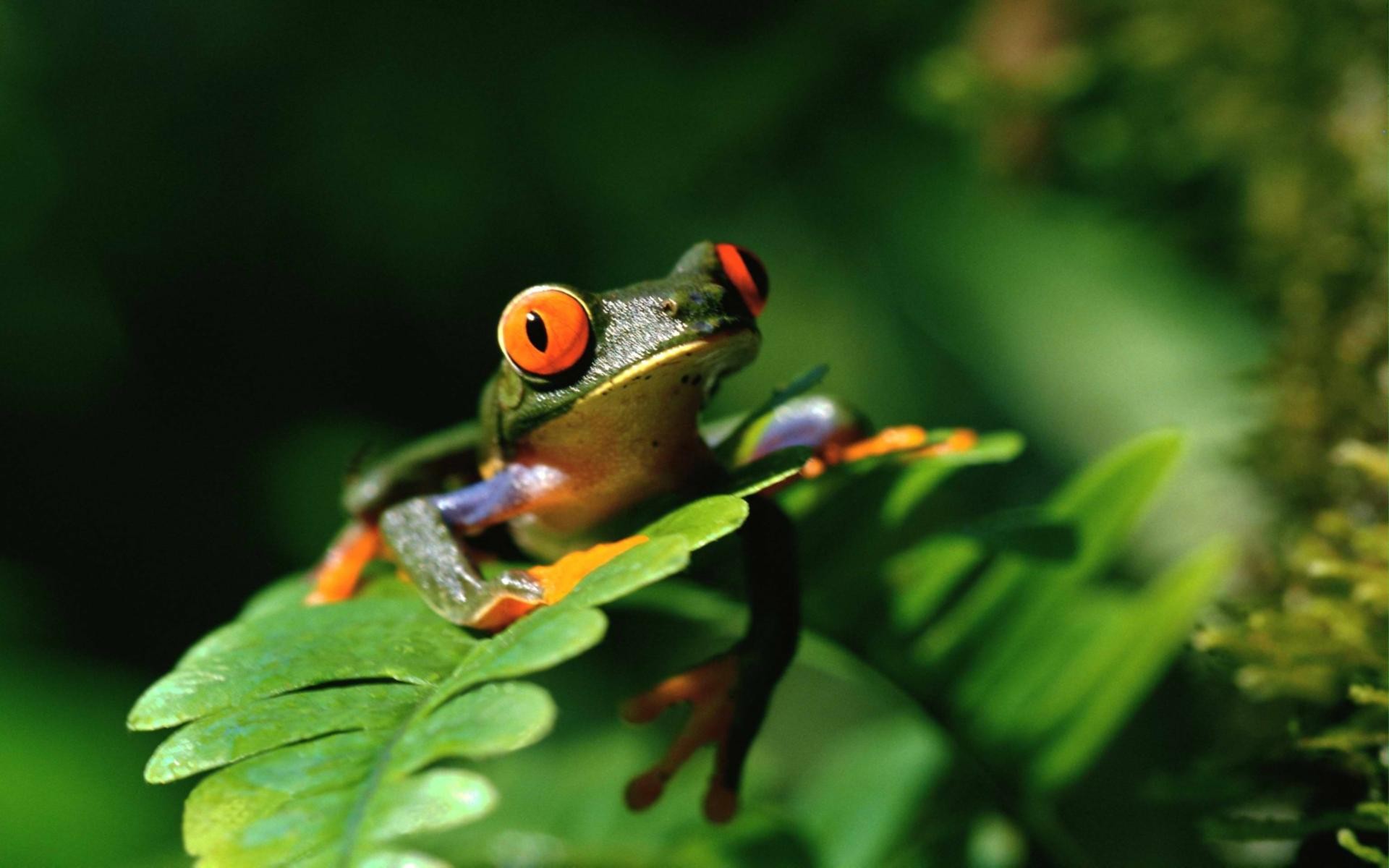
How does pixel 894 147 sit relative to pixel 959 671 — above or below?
above

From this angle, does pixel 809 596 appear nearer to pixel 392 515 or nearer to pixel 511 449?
pixel 511 449

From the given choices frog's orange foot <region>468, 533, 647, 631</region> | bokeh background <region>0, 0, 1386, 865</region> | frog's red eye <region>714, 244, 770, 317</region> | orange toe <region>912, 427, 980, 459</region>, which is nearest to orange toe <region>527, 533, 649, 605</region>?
frog's orange foot <region>468, 533, 647, 631</region>

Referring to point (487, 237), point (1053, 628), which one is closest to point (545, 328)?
point (1053, 628)

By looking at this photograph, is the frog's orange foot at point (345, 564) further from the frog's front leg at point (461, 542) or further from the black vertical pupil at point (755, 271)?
the black vertical pupil at point (755, 271)

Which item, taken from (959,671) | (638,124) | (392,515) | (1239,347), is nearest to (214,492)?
(638,124)

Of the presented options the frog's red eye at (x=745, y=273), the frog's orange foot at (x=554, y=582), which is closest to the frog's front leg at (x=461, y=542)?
the frog's orange foot at (x=554, y=582)

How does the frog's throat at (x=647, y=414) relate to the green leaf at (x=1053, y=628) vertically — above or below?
above

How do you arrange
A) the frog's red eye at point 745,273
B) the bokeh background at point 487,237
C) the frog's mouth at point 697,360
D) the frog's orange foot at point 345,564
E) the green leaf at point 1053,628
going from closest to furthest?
the frog's mouth at point 697,360 → the frog's red eye at point 745,273 → the frog's orange foot at point 345,564 → the green leaf at point 1053,628 → the bokeh background at point 487,237
